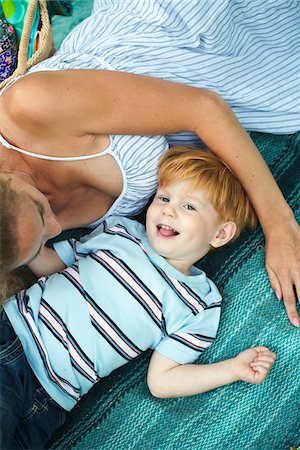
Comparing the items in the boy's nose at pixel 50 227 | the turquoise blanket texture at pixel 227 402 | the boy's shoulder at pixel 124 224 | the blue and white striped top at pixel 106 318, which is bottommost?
the turquoise blanket texture at pixel 227 402

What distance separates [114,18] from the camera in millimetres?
1432

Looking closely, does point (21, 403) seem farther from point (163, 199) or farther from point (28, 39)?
point (28, 39)

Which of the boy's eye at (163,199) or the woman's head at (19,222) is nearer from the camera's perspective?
the woman's head at (19,222)

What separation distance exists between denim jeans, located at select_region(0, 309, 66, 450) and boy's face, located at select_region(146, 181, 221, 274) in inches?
14.5

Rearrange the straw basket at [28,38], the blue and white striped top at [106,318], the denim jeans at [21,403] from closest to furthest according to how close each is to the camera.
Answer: the denim jeans at [21,403], the blue and white striped top at [106,318], the straw basket at [28,38]

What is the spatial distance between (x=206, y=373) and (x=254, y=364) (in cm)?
10

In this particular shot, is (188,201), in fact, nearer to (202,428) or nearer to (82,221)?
(82,221)

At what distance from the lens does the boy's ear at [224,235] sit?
1.35m

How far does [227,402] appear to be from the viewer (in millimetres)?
1300

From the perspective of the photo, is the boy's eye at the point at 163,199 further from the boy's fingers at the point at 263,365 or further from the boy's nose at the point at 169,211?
the boy's fingers at the point at 263,365

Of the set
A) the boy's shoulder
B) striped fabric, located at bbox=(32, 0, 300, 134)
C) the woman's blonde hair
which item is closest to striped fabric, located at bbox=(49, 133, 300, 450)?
the woman's blonde hair

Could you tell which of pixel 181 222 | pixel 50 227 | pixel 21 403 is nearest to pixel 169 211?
pixel 181 222

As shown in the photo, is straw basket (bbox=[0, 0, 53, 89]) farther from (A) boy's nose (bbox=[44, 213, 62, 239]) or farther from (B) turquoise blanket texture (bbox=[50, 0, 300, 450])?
(B) turquoise blanket texture (bbox=[50, 0, 300, 450])

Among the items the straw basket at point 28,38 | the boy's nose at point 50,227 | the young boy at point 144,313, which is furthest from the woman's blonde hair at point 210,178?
the straw basket at point 28,38
